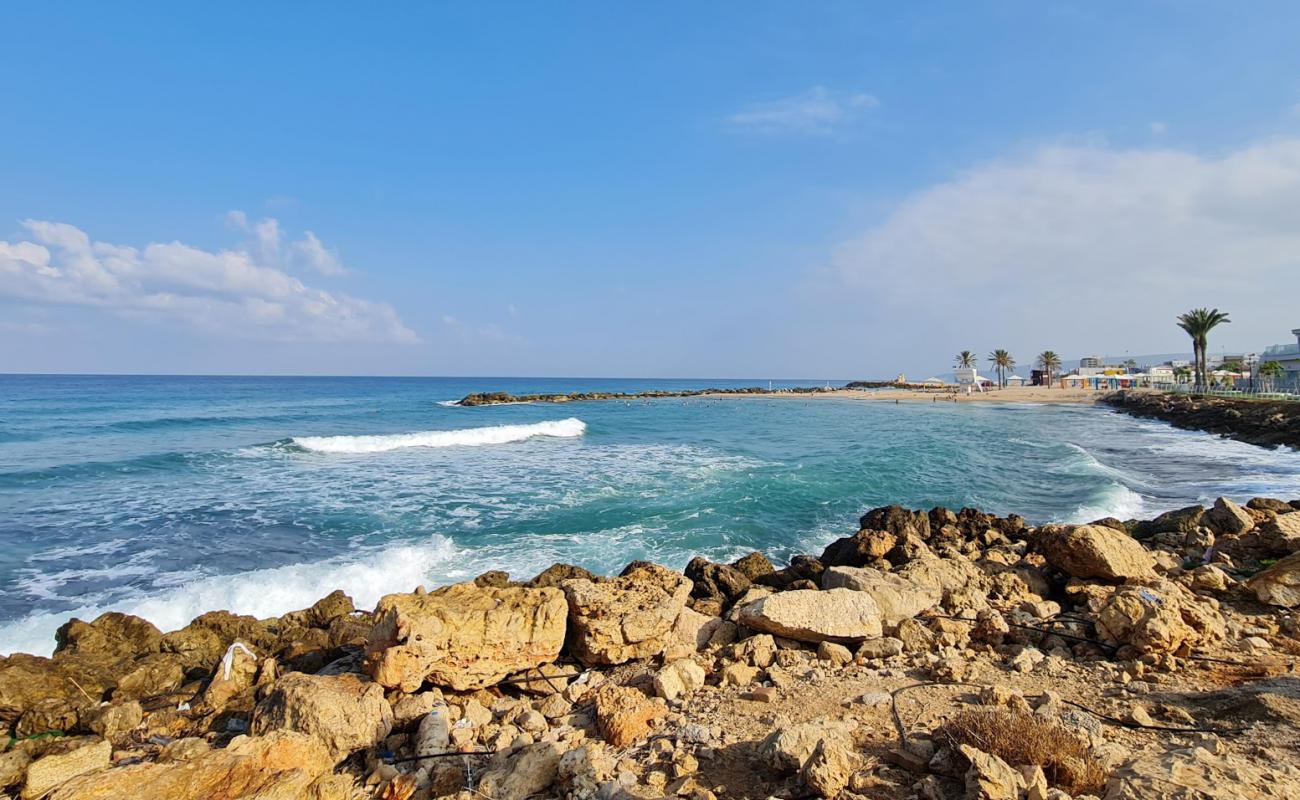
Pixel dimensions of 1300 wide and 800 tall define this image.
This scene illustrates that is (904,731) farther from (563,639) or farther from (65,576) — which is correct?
(65,576)

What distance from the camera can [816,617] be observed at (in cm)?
695

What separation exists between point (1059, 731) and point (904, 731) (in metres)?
1.11

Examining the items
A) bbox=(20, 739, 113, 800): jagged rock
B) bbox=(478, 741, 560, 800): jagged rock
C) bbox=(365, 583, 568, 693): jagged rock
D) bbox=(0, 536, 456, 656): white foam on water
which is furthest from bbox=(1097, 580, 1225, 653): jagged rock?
bbox=(0, 536, 456, 656): white foam on water

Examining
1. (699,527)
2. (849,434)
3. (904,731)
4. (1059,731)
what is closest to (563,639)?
(904,731)

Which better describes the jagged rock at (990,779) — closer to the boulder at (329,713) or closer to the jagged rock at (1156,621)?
the jagged rock at (1156,621)

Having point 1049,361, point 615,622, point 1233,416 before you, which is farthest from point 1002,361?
point 615,622

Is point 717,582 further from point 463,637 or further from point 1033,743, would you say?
point 1033,743

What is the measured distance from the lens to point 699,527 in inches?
626

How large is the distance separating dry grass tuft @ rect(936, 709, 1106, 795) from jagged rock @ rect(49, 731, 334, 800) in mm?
4880

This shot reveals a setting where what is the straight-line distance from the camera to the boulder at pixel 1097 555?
8242mm

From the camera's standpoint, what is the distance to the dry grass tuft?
12.5 feet

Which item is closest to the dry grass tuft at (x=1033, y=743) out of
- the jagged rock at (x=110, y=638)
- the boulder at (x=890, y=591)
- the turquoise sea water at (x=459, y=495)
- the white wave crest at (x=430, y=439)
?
the boulder at (x=890, y=591)

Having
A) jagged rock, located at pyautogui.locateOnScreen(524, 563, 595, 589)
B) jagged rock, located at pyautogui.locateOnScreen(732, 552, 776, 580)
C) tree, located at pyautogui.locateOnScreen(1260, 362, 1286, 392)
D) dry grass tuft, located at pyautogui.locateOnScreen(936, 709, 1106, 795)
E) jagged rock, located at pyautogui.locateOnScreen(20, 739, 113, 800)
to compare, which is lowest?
jagged rock, located at pyautogui.locateOnScreen(732, 552, 776, 580)

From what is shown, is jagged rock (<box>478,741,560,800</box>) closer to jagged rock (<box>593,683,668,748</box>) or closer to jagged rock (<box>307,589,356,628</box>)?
jagged rock (<box>593,683,668,748</box>)
